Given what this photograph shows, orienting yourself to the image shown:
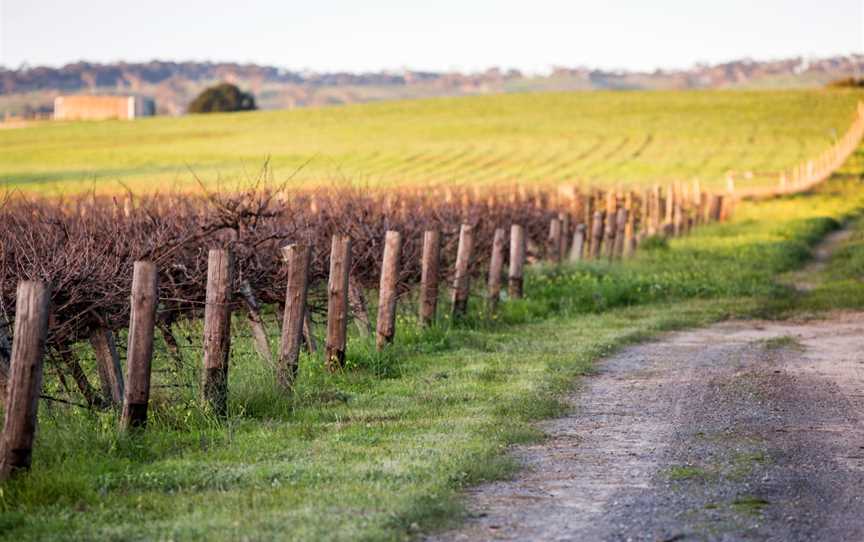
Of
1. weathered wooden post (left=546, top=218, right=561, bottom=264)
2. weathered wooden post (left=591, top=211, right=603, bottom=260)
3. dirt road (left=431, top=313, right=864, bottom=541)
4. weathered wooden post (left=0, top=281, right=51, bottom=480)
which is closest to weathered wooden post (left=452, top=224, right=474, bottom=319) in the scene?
dirt road (left=431, top=313, right=864, bottom=541)

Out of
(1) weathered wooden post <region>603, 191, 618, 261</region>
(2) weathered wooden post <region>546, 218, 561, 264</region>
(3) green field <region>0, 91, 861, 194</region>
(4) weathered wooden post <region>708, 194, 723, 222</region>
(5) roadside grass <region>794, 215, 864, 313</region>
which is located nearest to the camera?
(5) roadside grass <region>794, 215, 864, 313</region>

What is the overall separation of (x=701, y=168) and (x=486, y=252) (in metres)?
46.5

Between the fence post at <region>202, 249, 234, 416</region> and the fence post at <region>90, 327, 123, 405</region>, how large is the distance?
80 centimetres

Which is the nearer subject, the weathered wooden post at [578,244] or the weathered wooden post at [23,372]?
the weathered wooden post at [23,372]

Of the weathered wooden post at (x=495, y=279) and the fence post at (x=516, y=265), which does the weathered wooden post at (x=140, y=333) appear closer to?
the weathered wooden post at (x=495, y=279)

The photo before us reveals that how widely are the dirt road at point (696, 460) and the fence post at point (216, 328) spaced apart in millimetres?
2528

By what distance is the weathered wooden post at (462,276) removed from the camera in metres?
18.0

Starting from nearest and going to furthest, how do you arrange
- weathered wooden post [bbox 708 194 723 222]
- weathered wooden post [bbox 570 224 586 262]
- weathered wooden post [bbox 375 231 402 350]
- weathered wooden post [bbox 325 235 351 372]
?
weathered wooden post [bbox 325 235 351 372] < weathered wooden post [bbox 375 231 402 350] < weathered wooden post [bbox 570 224 586 262] < weathered wooden post [bbox 708 194 723 222]

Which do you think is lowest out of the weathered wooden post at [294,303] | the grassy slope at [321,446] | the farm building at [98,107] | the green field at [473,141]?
the farm building at [98,107]

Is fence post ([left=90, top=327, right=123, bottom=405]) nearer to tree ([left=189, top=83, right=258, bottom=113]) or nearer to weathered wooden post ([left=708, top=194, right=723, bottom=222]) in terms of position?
weathered wooden post ([left=708, top=194, right=723, bottom=222])

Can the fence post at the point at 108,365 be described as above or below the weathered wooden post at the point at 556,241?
above

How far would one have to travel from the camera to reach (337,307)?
1382cm

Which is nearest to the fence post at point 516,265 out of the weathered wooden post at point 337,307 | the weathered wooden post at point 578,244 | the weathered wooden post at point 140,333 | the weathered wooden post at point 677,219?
the weathered wooden post at point 337,307

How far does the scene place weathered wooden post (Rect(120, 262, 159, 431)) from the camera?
10.0 meters
